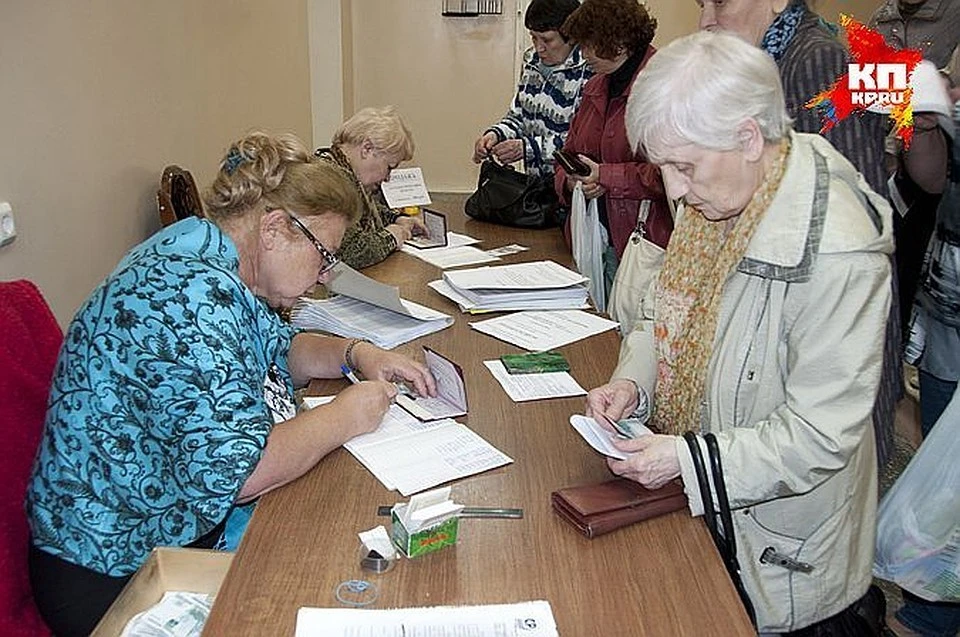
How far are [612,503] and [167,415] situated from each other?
67 centimetres

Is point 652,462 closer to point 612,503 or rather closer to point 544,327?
point 612,503

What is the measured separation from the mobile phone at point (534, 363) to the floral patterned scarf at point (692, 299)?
0.31 meters

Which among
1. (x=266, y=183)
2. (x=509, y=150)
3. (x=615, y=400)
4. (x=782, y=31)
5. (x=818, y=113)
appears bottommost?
(x=615, y=400)

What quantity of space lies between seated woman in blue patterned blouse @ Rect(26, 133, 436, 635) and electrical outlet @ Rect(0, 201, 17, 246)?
27.2 inches

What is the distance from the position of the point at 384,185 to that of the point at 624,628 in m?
2.26

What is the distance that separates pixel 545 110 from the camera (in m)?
3.38

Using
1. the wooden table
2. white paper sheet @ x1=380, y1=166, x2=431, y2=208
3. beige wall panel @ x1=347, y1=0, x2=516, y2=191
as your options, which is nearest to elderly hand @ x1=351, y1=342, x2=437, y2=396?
the wooden table

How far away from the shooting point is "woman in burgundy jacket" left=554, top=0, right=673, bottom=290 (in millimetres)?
2613

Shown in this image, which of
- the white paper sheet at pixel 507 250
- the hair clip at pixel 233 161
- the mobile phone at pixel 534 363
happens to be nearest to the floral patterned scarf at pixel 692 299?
the mobile phone at pixel 534 363

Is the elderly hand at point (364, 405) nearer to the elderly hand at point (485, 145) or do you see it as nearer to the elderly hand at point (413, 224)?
the elderly hand at point (413, 224)

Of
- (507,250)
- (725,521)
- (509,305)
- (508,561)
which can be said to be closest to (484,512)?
(508,561)

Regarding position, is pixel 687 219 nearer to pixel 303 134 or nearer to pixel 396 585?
pixel 396 585

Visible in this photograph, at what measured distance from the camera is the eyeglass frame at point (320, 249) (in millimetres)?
1521

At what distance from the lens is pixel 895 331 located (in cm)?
180
